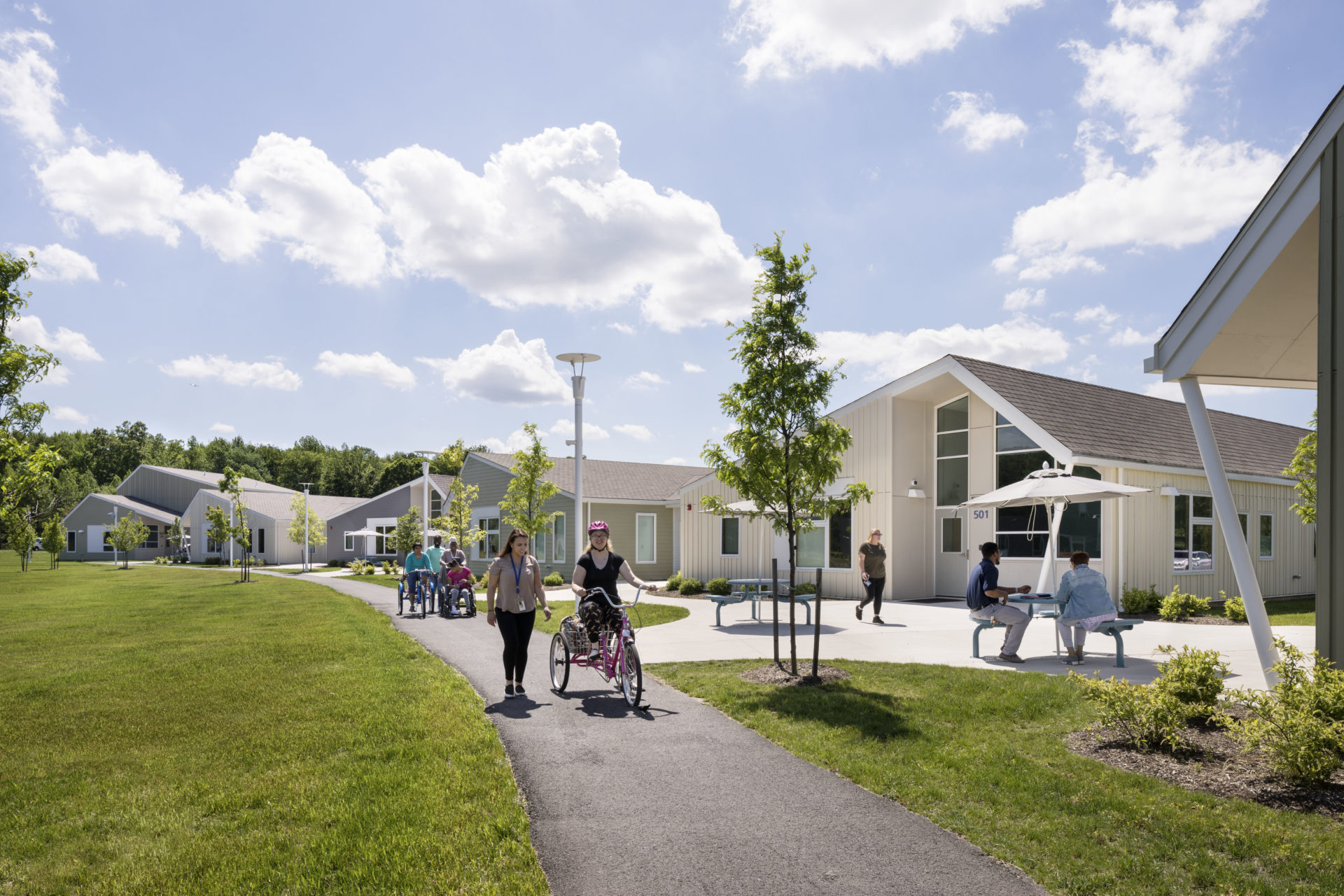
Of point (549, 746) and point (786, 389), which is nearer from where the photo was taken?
point (549, 746)

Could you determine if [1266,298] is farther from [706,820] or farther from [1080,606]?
[706,820]

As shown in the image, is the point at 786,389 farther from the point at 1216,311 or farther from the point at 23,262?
the point at 23,262

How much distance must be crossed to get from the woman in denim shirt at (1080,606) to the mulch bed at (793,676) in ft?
9.56

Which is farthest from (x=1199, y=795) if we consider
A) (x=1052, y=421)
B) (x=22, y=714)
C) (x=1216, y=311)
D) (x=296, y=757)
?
(x=1052, y=421)

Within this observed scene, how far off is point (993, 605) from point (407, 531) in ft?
105

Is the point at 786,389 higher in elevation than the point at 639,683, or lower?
higher

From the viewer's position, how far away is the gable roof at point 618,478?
30.5 metres

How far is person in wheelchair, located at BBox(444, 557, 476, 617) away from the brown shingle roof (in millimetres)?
12135

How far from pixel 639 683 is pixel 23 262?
→ 10.9 meters

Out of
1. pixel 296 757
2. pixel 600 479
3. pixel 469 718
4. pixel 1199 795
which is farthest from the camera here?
pixel 600 479

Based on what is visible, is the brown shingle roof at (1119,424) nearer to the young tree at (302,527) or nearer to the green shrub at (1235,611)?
the green shrub at (1235,611)

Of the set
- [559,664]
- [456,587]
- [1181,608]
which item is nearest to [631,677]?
[559,664]

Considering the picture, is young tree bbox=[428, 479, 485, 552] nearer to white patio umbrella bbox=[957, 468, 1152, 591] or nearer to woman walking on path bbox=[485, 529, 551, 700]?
white patio umbrella bbox=[957, 468, 1152, 591]

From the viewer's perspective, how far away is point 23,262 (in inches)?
480
